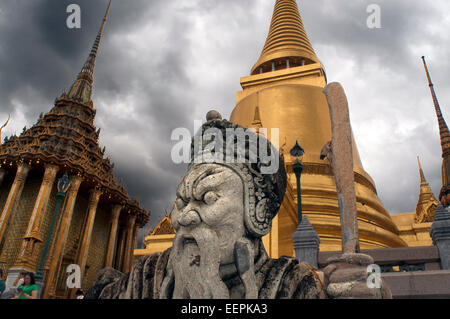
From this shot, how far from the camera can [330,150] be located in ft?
15.1

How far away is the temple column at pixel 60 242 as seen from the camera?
18.7m

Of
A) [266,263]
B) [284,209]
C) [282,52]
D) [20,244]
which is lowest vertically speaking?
[266,263]

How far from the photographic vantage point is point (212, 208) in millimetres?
2482

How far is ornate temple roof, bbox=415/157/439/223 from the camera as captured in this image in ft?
68.6

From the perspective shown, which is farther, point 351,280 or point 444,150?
point 444,150

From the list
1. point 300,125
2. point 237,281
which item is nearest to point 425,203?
point 300,125

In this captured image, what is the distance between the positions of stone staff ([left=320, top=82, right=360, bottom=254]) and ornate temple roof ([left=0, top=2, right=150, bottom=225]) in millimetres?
20416

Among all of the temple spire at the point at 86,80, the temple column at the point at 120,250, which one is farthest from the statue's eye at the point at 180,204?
the temple spire at the point at 86,80

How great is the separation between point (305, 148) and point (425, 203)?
1309 cm

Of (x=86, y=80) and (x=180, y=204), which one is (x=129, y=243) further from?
(x=180, y=204)

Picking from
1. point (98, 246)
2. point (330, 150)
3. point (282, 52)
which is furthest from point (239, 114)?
point (330, 150)

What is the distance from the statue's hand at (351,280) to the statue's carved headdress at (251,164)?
0.57 metres

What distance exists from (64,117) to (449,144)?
1022 inches

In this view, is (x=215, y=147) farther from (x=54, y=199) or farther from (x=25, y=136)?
(x=25, y=136)
